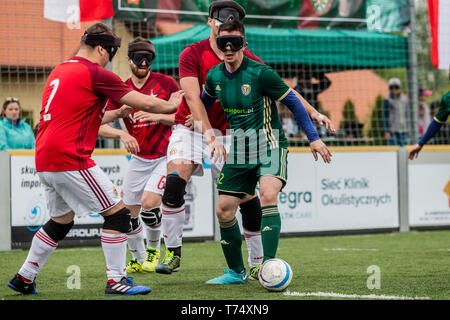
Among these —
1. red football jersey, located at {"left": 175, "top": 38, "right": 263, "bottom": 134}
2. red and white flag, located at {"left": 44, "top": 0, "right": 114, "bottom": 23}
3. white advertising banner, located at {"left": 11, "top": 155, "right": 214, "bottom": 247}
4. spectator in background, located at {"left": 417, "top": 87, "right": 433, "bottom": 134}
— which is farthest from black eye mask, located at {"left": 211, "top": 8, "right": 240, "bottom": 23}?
spectator in background, located at {"left": 417, "top": 87, "right": 433, "bottom": 134}

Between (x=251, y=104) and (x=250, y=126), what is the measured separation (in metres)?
0.19

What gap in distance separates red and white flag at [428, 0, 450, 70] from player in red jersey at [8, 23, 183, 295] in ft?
25.1

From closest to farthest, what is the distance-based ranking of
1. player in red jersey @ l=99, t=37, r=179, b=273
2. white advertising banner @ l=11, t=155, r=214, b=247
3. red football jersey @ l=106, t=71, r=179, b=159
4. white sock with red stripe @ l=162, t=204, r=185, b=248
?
white sock with red stripe @ l=162, t=204, r=185, b=248 → player in red jersey @ l=99, t=37, r=179, b=273 → red football jersey @ l=106, t=71, r=179, b=159 → white advertising banner @ l=11, t=155, r=214, b=247

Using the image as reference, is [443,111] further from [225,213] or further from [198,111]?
[225,213]

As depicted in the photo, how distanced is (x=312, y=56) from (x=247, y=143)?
709cm

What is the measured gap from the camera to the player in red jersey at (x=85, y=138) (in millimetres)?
5504

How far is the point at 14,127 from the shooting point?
10.5 metres

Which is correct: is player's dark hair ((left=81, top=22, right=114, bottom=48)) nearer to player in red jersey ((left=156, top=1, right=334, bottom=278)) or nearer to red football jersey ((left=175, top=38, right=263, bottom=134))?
player in red jersey ((left=156, top=1, right=334, bottom=278))

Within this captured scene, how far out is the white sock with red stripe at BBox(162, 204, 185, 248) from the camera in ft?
23.1

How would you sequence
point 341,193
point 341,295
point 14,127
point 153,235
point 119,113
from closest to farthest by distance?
1. point 341,295
2. point 119,113
3. point 153,235
4. point 14,127
5. point 341,193

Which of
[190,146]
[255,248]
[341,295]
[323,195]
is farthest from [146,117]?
[323,195]

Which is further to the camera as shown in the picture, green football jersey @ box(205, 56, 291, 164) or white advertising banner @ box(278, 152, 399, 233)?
white advertising banner @ box(278, 152, 399, 233)

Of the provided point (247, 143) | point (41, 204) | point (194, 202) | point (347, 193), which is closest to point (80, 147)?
point (247, 143)
